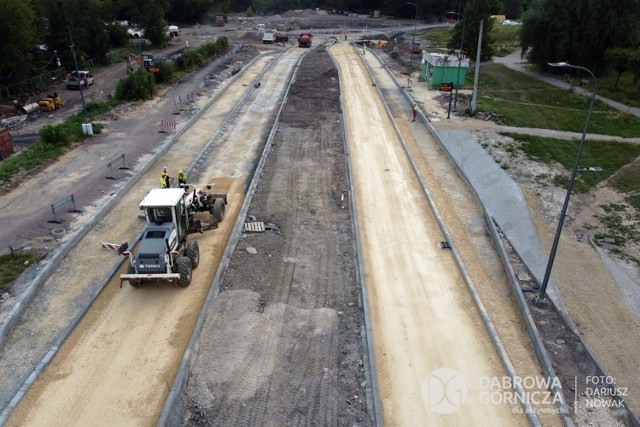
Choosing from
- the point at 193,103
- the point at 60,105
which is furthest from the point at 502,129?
the point at 60,105

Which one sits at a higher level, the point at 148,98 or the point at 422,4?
the point at 422,4

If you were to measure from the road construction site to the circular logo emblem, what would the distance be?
4 cm

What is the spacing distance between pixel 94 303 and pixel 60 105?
2893 centimetres

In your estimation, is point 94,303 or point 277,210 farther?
point 277,210

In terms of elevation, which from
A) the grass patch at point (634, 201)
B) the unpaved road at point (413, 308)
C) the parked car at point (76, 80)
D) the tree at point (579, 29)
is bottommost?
the grass patch at point (634, 201)

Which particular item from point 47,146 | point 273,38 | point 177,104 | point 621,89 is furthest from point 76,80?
point 621,89

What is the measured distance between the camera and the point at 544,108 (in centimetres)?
3922

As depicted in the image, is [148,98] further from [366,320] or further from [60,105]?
[366,320]

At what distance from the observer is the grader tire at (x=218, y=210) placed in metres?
20.0

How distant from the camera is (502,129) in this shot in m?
33.5

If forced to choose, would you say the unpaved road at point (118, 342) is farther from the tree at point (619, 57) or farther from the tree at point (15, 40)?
the tree at point (619, 57)


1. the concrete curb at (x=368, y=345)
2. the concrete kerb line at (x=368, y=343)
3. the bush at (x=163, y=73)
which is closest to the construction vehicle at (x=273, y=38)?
the bush at (x=163, y=73)

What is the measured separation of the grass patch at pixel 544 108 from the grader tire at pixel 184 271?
87.9 ft

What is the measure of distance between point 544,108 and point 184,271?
33.8 meters
